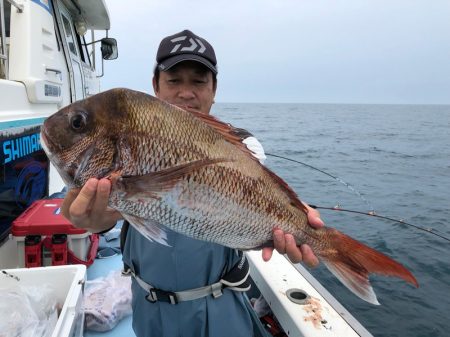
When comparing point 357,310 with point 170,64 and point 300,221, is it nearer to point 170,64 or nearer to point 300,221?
point 300,221

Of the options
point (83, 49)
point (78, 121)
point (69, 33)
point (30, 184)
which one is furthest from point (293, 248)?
point (83, 49)

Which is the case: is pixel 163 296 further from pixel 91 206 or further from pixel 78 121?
pixel 78 121

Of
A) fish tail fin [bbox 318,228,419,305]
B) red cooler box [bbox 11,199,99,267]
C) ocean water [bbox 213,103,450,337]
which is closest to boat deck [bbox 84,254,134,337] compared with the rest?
red cooler box [bbox 11,199,99,267]

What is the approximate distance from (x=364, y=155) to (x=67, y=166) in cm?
1909

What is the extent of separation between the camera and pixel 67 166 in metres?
1.54

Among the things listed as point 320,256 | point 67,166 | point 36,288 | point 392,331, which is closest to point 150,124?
point 67,166

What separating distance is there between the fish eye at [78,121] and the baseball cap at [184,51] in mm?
857

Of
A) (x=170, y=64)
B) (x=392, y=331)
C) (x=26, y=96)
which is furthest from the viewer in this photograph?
(x=392, y=331)

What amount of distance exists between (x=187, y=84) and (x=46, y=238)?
1.84 m

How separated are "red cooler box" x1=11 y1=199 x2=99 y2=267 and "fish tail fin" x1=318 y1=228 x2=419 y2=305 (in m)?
2.08

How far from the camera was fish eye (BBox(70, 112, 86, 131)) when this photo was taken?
1541 mm

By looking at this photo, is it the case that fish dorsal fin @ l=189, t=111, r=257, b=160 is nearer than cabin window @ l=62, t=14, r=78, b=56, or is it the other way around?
fish dorsal fin @ l=189, t=111, r=257, b=160

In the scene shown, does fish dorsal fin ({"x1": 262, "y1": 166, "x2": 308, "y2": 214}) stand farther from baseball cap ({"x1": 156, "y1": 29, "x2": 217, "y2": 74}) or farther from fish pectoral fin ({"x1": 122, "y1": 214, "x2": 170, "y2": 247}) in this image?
baseball cap ({"x1": 156, "y1": 29, "x2": 217, "y2": 74})

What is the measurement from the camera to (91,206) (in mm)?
1564
